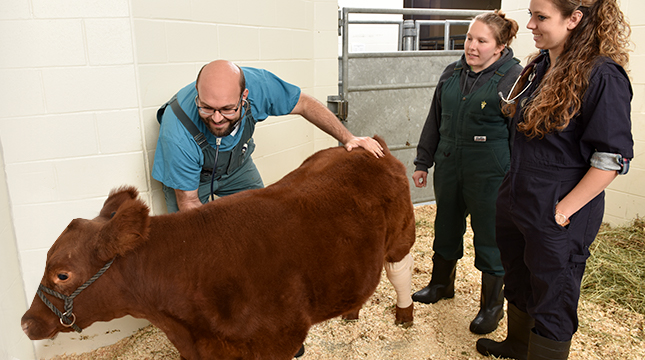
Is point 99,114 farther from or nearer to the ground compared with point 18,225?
farther from the ground

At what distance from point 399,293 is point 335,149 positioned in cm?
106

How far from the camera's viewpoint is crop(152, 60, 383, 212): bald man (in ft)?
7.32

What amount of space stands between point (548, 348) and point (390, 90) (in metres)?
3.34

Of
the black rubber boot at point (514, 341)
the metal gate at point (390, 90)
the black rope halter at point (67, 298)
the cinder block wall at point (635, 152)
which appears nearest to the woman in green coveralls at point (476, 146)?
the black rubber boot at point (514, 341)

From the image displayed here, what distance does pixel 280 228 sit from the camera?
1876 mm

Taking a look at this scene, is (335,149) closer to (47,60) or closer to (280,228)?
(280,228)

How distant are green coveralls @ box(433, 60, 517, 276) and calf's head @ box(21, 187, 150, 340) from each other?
6.24 feet

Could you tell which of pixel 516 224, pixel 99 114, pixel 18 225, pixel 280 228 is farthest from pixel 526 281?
pixel 18 225

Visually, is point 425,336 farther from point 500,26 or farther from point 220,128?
point 500,26

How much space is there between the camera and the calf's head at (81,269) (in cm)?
163

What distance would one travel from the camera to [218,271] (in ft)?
5.69

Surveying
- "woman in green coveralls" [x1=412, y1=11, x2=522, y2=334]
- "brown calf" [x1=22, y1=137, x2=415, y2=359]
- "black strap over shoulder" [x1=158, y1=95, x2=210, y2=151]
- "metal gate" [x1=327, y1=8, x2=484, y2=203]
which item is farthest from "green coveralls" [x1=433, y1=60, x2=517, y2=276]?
"metal gate" [x1=327, y1=8, x2=484, y2=203]

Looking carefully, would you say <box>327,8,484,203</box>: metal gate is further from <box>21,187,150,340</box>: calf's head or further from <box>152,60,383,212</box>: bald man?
<box>21,187,150,340</box>: calf's head

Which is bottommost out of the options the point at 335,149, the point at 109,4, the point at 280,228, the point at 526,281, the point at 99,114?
the point at 526,281
